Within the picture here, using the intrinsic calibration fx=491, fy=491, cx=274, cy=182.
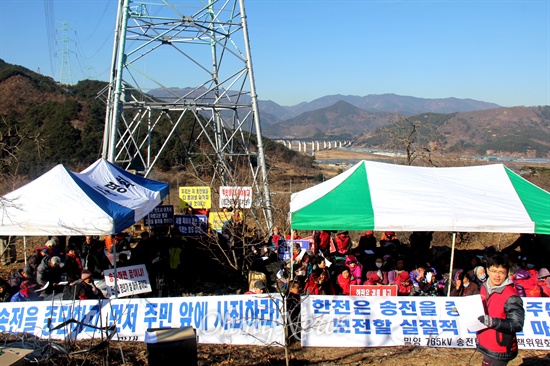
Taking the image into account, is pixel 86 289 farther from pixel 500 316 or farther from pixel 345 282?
pixel 500 316

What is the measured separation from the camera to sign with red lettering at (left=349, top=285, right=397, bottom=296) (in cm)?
848

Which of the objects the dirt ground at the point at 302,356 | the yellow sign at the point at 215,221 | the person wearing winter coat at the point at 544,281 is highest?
the yellow sign at the point at 215,221

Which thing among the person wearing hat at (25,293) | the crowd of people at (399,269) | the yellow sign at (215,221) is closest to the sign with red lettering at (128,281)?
the person wearing hat at (25,293)

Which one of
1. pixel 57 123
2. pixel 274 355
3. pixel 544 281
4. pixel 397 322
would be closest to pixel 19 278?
pixel 274 355

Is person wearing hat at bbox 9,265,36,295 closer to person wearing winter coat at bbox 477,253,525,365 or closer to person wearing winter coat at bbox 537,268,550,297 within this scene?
person wearing winter coat at bbox 477,253,525,365

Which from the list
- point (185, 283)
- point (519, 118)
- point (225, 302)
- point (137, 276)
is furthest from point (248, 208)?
point (519, 118)

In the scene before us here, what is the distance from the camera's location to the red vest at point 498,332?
4.75 metres

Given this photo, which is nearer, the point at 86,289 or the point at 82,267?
the point at 86,289

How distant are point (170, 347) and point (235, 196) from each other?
807 cm

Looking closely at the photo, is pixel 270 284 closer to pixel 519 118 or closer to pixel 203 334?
pixel 203 334

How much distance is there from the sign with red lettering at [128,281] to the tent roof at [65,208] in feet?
3.03

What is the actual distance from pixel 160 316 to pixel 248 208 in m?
5.50

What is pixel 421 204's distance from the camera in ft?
30.4

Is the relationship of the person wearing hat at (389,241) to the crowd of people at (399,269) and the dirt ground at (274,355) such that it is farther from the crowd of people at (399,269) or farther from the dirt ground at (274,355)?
the dirt ground at (274,355)
